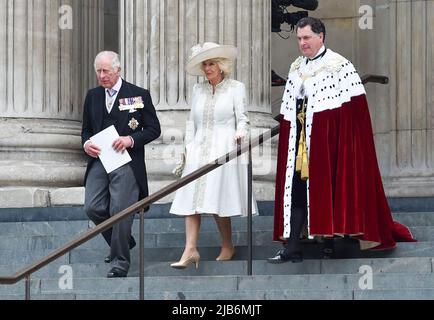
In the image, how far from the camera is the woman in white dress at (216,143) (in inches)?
A: 602

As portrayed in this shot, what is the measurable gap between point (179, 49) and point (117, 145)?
2586mm

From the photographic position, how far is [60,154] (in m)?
18.1

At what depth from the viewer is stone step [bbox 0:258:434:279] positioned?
47.2 ft

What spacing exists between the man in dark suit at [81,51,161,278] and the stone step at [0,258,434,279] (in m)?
0.21

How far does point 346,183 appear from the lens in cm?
1484

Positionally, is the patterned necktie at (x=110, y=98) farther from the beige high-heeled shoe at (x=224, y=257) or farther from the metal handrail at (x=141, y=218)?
the beige high-heeled shoe at (x=224, y=257)

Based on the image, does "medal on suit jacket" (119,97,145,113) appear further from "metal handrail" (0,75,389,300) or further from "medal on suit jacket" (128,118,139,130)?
"metal handrail" (0,75,389,300)

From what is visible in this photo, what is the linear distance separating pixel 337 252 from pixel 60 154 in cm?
376

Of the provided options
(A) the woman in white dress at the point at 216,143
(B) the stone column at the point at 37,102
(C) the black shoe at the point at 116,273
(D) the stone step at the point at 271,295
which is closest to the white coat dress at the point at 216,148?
(A) the woman in white dress at the point at 216,143

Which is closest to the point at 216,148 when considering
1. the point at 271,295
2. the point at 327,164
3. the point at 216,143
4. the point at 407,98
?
the point at 216,143

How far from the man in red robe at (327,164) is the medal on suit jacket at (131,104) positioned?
1132 millimetres

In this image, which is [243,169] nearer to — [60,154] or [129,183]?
[129,183]

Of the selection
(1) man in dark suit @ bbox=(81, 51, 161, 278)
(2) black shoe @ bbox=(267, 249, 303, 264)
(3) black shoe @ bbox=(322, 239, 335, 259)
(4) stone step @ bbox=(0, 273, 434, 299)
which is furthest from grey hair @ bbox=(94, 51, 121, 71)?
(3) black shoe @ bbox=(322, 239, 335, 259)
